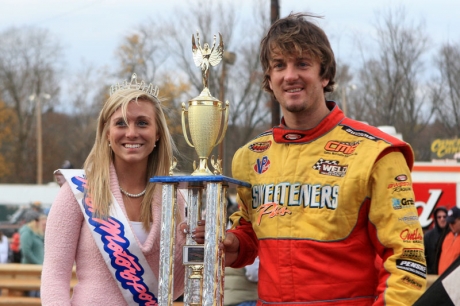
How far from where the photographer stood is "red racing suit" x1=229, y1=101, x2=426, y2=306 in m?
2.93

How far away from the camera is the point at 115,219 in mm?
3479

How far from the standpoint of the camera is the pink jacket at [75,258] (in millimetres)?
3369

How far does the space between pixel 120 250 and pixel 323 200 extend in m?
0.98

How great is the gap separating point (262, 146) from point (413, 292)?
0.97 m

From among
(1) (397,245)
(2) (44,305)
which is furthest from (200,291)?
(1) (397,245)

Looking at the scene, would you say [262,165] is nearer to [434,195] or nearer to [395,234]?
[395,234]

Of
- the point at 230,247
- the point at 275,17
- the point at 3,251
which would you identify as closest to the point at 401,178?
the point at 230,247

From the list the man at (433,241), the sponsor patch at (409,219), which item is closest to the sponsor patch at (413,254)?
the sponsor patch at (409,219)

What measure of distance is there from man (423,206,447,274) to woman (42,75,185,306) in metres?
7.11

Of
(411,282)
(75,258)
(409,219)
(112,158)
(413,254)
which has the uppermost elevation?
(112,158)

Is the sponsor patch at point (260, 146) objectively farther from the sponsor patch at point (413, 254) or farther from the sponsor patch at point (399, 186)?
the sponsor patch at point (413, 254)

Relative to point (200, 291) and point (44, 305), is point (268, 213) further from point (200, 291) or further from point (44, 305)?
point (44, 305)

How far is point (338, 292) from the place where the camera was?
9.97 feet

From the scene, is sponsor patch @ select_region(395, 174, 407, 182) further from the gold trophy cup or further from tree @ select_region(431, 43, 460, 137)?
tree @ select_region(431, 43, 460, 137)
